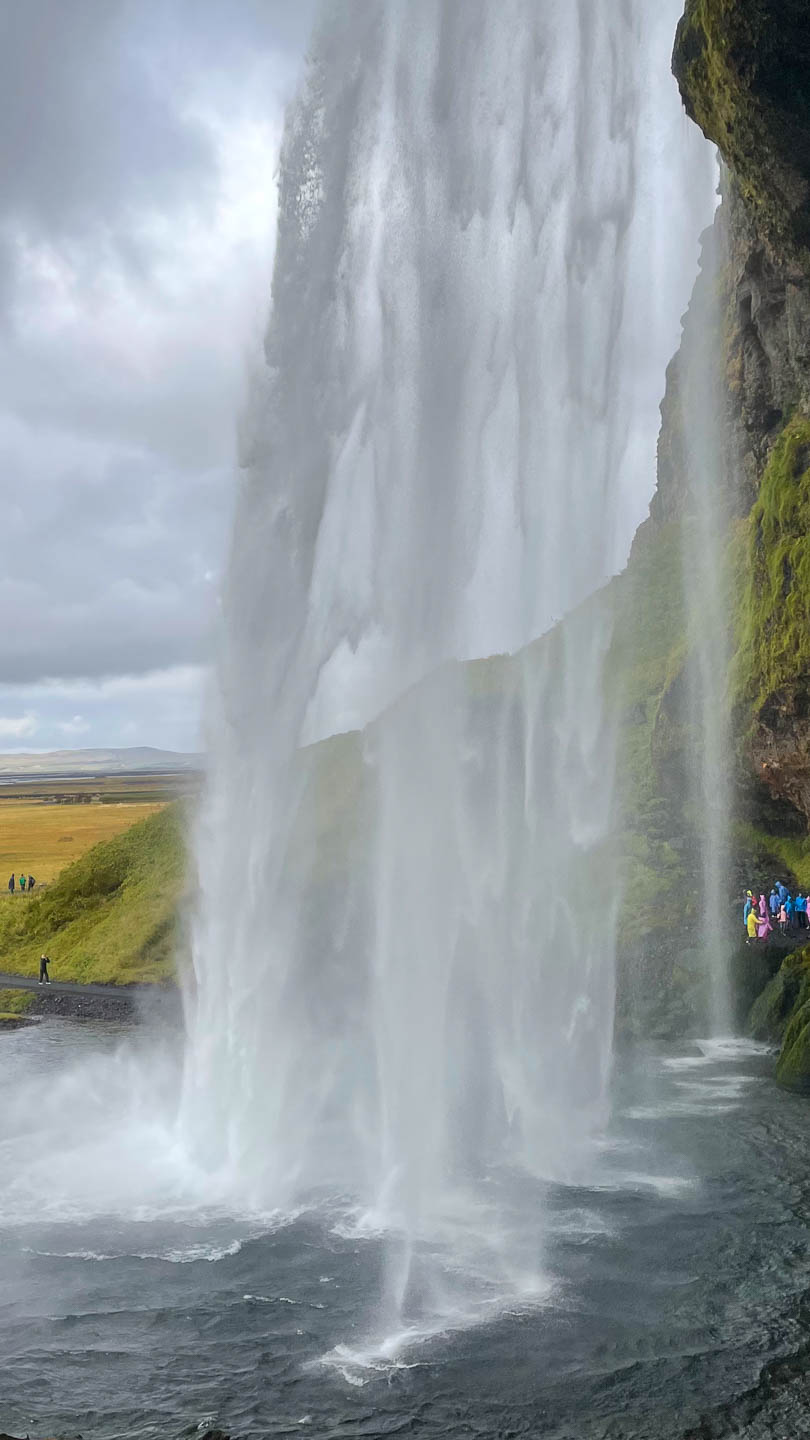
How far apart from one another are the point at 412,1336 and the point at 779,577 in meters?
31.0

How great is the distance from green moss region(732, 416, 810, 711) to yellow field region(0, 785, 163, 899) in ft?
146

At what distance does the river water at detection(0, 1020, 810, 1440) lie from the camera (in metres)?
13.8

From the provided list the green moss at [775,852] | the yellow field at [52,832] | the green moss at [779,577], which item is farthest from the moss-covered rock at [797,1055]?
the yellow field at [52,832]

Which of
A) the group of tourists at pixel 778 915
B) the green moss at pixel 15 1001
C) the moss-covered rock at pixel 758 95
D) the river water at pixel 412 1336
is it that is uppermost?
the moss-covered rock at pixel 758 95

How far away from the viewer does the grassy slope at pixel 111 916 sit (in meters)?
52.2

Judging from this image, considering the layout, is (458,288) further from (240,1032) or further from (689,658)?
(689,658)

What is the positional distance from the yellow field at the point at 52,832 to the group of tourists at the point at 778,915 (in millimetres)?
46217

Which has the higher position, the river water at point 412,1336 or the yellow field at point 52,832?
the yellow field at point 52,832

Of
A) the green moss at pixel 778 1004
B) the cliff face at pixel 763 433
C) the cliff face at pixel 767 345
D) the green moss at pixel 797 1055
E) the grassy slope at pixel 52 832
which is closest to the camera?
the cliff face at pixel 767 345

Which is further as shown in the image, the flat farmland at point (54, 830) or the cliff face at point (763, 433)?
the flat farmland at point (54, 830)

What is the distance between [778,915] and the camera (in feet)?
126

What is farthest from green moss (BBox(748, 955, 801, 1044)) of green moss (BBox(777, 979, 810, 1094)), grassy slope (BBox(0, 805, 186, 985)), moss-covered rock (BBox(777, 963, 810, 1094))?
grassy slope (BBox(0, 805, 186, 985))

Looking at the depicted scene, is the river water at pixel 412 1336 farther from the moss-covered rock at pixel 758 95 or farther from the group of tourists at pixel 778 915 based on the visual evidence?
the moss-covered rock at pixel 758 95

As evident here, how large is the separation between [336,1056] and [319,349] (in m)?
18.5
